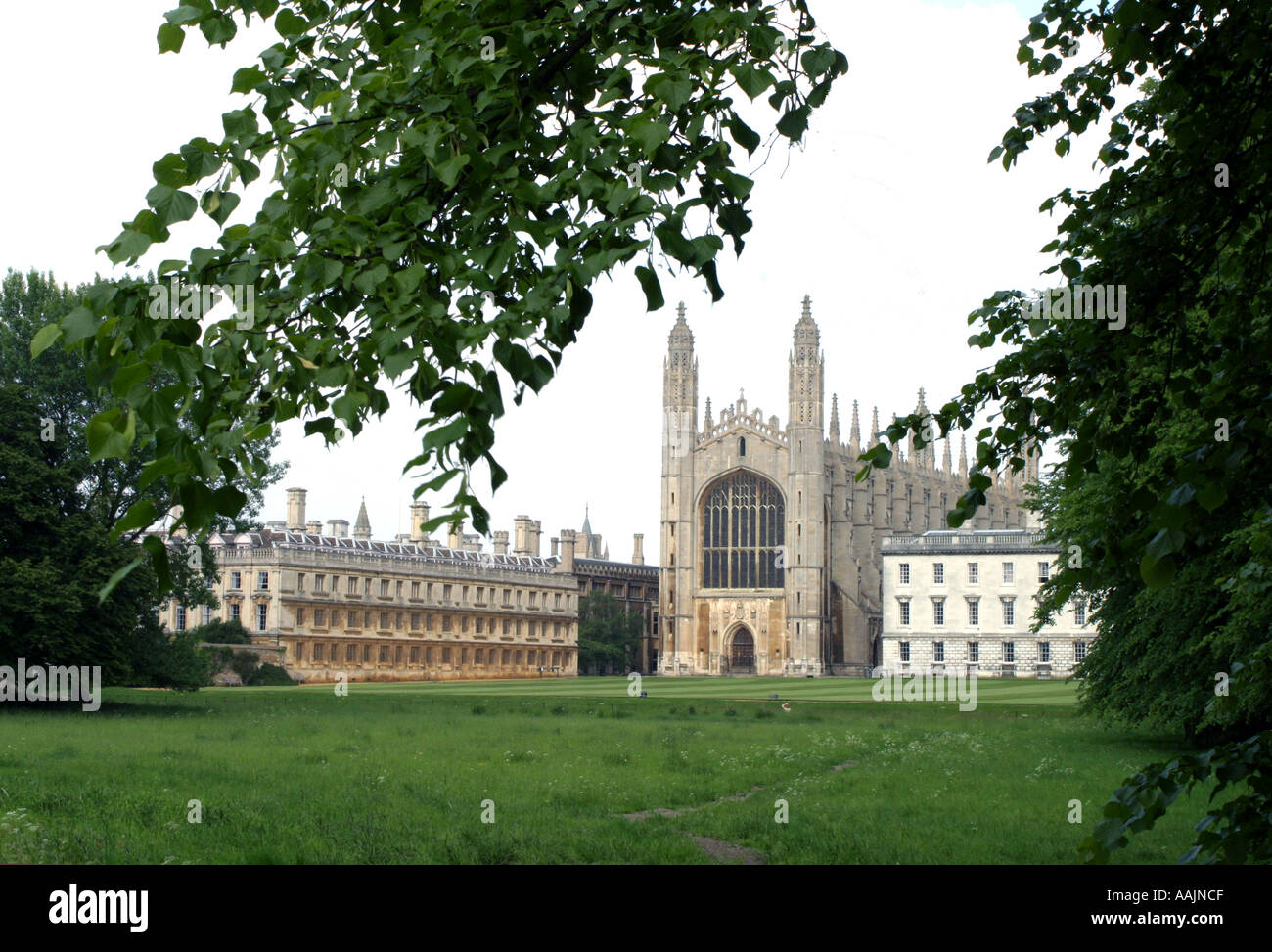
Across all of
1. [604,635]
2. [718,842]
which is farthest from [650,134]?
[604,635]

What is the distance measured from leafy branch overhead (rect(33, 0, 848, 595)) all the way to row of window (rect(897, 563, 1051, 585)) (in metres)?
83.5

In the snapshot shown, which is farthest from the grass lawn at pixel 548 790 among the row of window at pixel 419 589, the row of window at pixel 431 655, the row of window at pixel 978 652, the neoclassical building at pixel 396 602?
the row of window at pixel 978 652

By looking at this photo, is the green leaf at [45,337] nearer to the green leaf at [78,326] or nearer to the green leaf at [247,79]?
the green leaf at [78,326]

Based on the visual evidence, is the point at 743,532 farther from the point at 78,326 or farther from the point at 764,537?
the point at 78,326

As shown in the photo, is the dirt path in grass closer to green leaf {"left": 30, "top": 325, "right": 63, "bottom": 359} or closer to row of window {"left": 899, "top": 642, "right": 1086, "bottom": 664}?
green leaf {"left": 30, "top": 325, "right": 63, "bottom": 359}

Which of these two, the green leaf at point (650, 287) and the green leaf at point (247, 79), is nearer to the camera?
the green leaf at point (650, 287)

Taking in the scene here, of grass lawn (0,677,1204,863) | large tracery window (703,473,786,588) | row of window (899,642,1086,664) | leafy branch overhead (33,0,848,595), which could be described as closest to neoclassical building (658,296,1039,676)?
large tracery window (703,473,786,588)

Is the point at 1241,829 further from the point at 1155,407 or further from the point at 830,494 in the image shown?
the point at 830,494

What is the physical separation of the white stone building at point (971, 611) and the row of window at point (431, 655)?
31.0 metres

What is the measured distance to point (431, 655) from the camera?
316ft

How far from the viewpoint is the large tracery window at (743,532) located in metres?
99.8

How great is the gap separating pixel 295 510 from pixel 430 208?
296ft

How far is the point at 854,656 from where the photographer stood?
100125 millimetres
